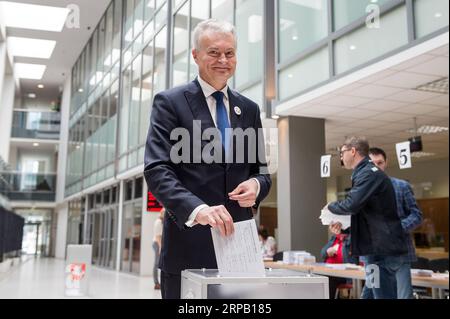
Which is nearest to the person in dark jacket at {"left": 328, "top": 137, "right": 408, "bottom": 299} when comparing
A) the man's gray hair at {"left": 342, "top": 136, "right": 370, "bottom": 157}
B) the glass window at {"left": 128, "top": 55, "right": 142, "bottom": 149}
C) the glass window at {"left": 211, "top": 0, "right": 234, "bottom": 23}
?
the man's gray hair at {"left": 342, "top": 136, "right": 370, "bottom": 157}

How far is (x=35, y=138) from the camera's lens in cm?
655

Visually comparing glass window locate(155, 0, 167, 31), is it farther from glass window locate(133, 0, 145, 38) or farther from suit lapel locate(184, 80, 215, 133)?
suit lapel locate(184, 80, 215, 133)

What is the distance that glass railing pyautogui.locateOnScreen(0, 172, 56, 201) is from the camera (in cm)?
565

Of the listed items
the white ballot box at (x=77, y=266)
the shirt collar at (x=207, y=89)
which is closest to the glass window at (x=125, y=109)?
the white ballot box at (x=77, y=266)

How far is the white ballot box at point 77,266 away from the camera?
8.38m

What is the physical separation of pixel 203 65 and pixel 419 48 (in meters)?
4.18

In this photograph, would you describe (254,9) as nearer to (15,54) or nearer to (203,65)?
(15,54)

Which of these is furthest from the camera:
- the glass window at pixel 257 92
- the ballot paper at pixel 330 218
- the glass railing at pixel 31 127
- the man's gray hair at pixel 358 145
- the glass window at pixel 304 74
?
the glass railing at pixel 31 127

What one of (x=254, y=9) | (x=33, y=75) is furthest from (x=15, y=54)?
(x=254, y=9)

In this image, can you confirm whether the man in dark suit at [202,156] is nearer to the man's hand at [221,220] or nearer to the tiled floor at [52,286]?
the man's hand at [221,220]

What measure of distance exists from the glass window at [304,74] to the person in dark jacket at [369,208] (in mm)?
3336

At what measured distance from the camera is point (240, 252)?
1.10 metres

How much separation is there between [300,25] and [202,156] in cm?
381

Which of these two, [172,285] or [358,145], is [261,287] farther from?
[358,145]
